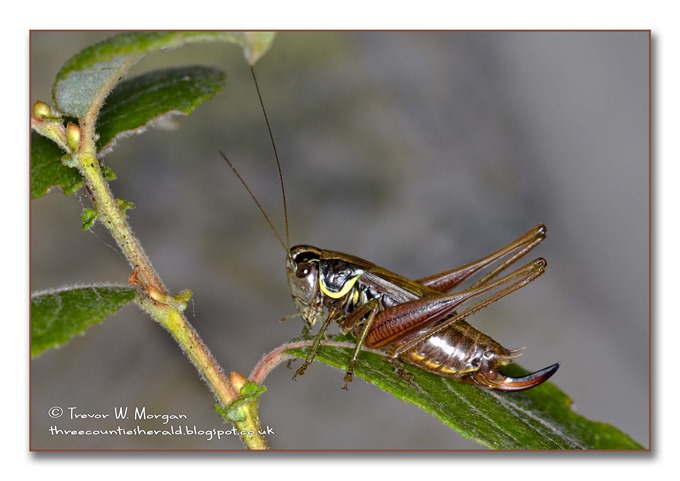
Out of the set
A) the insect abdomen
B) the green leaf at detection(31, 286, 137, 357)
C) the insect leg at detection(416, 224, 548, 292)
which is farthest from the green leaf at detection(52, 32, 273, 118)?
the insect leg at detection(416, 224, 548, 292)

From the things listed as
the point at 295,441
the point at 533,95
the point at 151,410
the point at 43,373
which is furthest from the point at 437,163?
the point at 43,373

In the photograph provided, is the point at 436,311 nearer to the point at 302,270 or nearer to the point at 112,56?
the point at 302,270

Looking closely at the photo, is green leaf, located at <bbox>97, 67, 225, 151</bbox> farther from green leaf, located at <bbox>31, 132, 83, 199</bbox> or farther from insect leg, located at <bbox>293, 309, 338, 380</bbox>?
insect leg, located at <bbox>293, 309, 338, 380</bbox>

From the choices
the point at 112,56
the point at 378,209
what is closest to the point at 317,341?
the point at 112,56

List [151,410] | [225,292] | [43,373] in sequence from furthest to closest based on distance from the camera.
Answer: [225,292]
[151,410]
[43,373]

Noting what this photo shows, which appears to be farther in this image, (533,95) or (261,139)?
(261,139)

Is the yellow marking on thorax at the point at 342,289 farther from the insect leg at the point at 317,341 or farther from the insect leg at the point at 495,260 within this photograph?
the insect leg at the point at 495,260

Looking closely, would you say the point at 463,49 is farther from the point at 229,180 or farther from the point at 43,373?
the point at 43,373
